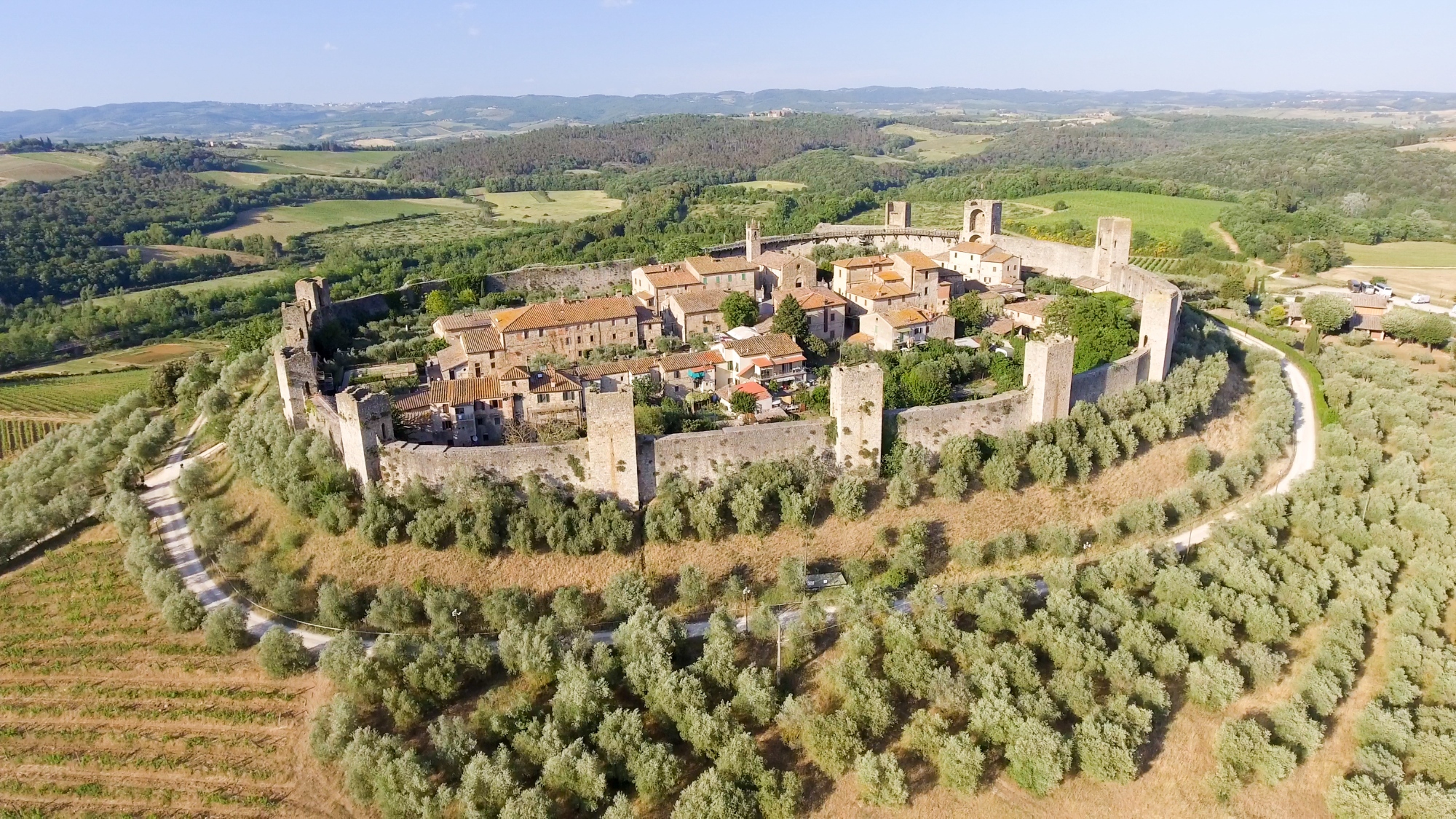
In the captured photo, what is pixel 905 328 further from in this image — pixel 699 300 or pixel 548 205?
pixel 548 205

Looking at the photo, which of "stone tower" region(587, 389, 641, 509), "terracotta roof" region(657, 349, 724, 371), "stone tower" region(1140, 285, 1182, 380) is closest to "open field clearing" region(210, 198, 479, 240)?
"terracotta roof" region(657, 349, 724, 371)

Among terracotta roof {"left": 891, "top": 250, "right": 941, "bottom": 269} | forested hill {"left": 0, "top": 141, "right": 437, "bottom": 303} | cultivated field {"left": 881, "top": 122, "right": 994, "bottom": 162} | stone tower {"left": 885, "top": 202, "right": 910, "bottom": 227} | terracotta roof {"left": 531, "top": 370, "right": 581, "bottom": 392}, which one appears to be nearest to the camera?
terracotta roof {"left": 531, "top": 370, "right": 581, "bottom": 392}

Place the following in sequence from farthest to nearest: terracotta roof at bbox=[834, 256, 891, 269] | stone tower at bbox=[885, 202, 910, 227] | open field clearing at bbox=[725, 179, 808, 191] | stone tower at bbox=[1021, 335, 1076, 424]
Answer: open field clearing at bbox=[725, 179, 808, 191] < stone tower at bbox=[885, 202, 910, 227] < terracotta roof at bbox=[834, 256, 891, 269] < stone tower at bbox=[1021, 335, 1076, 424]

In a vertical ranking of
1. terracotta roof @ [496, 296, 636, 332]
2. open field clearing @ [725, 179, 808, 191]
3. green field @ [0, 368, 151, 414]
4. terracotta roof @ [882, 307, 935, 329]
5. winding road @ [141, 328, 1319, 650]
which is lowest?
green field @ [0, 368, 151, 414]

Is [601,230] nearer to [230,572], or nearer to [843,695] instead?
[230,572]

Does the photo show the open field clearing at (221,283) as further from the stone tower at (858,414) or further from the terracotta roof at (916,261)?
the stone tower at (858,414)

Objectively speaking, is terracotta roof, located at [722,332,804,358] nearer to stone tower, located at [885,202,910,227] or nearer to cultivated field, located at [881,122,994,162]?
stone tower, located at [885,202,910,227]

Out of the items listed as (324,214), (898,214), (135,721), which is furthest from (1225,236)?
(324,214)

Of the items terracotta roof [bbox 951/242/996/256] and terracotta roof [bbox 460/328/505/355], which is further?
terracotta roof [bbox 951/242/996/256]
